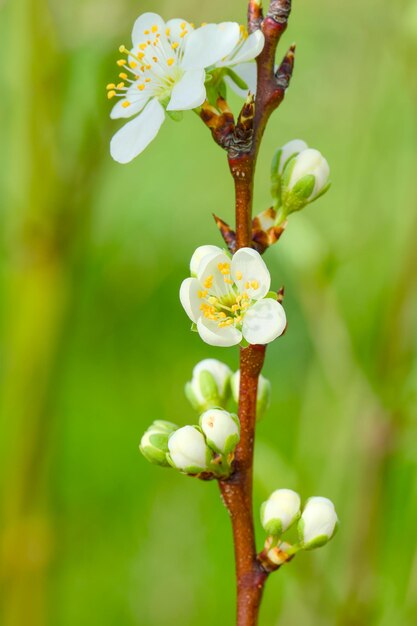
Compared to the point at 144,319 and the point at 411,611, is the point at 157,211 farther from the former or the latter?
the point at 411,611

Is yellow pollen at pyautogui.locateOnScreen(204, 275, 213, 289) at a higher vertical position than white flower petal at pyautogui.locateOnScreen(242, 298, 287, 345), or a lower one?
higher

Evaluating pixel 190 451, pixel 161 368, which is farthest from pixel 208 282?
pixel 161 368

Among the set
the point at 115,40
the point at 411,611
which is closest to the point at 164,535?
the point at 411,611

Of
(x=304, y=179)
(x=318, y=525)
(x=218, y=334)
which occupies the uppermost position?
(x=304, y=179)

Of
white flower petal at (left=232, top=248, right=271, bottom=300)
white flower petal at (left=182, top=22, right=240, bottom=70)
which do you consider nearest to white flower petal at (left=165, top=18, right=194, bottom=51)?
white flower petal at (left=182, top=22, right=240, bottom=70)

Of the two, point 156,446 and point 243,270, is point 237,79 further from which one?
point 156,446

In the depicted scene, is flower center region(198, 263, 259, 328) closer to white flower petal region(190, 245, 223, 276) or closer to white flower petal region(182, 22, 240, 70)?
white flower petal region(190, 245, 223, 276)
